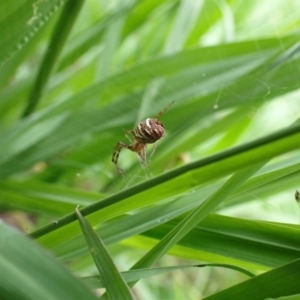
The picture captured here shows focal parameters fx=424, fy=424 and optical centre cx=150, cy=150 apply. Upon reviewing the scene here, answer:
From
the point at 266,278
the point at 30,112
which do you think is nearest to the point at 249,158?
the point at 266,278

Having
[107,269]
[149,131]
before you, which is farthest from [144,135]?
[107,269]

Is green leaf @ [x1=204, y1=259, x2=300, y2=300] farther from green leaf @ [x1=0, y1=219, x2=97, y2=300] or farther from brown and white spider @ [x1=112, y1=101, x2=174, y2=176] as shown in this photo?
brown and white spider @ [x1=112, y1=101, x2=174, y2=176]

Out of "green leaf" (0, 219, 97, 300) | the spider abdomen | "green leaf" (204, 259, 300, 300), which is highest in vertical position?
the spider abdomen

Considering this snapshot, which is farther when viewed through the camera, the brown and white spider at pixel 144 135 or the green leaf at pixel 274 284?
the brown and white spider at pixel 144 135

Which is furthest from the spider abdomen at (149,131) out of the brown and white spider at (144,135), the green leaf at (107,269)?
the green leaf at (107,269)

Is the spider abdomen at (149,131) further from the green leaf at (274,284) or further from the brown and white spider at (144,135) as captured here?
the green leaf at (274,284)

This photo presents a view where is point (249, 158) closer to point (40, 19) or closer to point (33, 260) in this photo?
point (33, 260)

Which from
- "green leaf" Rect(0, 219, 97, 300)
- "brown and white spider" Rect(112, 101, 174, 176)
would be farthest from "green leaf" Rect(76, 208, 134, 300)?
"brown and white spider" Rect(112, 101, 174, 176)

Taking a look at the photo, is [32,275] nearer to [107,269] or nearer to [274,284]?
[107,269]

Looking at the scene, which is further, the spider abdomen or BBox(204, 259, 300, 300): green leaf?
the spider abdomen
